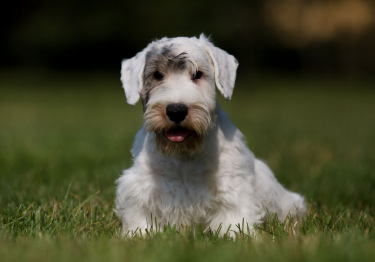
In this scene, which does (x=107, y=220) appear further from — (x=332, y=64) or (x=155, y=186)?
(x=332, y=64)

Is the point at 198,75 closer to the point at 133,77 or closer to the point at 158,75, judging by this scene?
the point at 158,75

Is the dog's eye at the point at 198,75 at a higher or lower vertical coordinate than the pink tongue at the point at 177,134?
higher

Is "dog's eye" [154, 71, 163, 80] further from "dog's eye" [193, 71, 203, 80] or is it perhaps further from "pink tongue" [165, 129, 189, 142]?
"pink tongue" [165, 129, 189, 142]

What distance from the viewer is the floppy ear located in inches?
163

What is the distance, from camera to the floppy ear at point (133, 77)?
413cm

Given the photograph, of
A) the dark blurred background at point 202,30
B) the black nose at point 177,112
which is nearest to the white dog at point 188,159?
the black nose at point 177,112

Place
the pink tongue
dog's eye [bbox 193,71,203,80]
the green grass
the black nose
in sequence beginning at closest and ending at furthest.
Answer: the green grass
the black nose
the pink tongue
dog's eye [bbox 193,71,203,80]

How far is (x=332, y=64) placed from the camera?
119 ft

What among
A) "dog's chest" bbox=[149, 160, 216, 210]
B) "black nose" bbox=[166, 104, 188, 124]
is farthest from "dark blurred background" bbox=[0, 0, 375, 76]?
"black nose" bbox=[166, 104, 188, 124]

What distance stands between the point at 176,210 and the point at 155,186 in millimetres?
279

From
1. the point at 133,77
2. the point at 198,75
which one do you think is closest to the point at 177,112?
the point at 198,75

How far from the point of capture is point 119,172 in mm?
6305

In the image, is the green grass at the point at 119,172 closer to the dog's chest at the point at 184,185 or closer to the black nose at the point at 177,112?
the dog's chest at the point at 184,185

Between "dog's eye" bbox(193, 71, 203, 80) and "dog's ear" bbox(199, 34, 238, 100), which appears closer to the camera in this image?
"dog's eye" bbox(193, 71, 203, 80)
